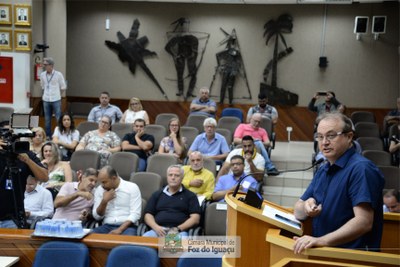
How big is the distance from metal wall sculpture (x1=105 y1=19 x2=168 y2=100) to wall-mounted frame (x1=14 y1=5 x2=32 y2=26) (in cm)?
233

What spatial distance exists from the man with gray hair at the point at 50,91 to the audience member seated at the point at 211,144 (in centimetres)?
281

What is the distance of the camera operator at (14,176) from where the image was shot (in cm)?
349

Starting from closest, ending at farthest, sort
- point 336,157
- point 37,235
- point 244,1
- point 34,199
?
point 336,157 < point 37,235 < point 34,199 < point 244,1

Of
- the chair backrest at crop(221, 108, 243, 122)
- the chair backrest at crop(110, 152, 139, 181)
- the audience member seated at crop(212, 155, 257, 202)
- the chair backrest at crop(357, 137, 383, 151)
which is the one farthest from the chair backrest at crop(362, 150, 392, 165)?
the chair backrest at crop(110, 152, 139, 181)

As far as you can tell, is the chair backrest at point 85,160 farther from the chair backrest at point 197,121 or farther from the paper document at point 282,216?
the paper document at point 282,216

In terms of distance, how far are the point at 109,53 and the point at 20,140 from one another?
7477mm

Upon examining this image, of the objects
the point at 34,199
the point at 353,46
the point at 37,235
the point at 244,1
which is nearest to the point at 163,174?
the point at 34,199

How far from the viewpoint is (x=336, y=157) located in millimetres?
2400

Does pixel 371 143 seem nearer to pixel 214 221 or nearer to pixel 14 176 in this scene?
pixel 214 221

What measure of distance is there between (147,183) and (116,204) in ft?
2.34

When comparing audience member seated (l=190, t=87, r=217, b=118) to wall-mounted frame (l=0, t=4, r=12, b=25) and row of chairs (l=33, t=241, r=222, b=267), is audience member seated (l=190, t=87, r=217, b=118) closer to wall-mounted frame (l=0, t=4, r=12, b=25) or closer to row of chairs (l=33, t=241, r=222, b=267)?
wall-mounted frame (l=0, t=4, r=12, b=25)

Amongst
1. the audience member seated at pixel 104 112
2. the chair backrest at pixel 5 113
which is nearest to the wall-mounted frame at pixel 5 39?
the chair backrest at pixel 5 113

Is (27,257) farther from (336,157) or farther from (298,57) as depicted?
(298,57)

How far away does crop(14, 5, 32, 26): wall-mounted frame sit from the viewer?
28.1 feet
